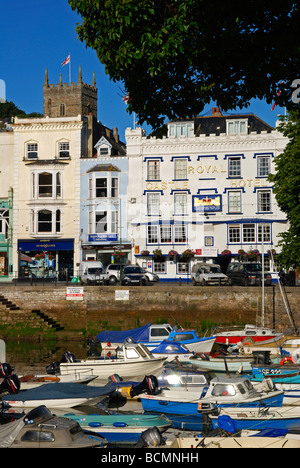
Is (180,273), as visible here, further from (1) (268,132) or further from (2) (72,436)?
(2) (72,436)

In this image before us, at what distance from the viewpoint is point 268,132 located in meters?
51.3

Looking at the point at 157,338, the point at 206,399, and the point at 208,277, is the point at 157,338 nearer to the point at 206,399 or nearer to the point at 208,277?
the point at 208,277

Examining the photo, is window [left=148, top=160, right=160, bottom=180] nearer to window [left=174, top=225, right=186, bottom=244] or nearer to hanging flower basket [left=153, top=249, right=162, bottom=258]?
window [left=174, top=225, right=186, bottom=244]

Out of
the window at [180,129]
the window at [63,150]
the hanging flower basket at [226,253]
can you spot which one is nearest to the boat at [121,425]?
the hanging flower basket at [226,253]

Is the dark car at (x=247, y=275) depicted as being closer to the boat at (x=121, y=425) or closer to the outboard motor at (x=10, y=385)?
the outboard motor at (x=10, y=385)

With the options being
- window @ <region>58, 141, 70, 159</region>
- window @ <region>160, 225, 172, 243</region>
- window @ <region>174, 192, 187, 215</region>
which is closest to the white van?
window @ <region>160, 225, 172, 243</region>

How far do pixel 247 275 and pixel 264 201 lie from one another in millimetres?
10630

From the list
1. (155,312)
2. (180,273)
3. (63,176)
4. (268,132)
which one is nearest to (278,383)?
(155,312)

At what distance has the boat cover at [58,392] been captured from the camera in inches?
811

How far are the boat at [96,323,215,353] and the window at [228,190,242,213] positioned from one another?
19.5 meters

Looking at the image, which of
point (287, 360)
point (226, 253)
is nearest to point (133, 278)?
point (226, 253)

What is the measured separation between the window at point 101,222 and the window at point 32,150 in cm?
879

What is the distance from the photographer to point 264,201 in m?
50.9

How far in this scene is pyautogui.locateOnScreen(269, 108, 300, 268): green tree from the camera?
3800 centimetres
